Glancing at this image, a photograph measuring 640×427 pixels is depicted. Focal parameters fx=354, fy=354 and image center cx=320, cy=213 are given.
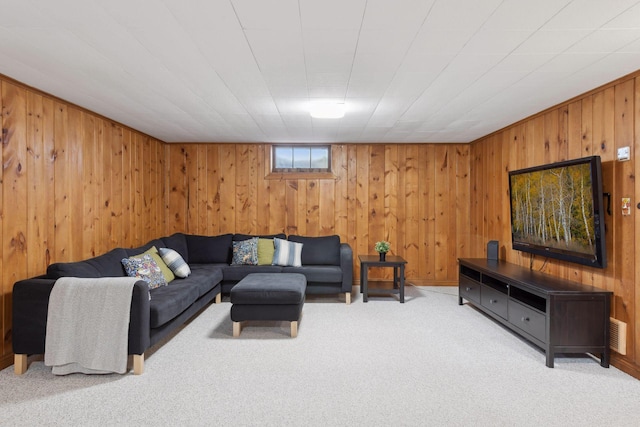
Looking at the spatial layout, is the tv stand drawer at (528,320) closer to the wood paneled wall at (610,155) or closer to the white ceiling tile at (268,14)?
the wood paneled wall at (610,155)

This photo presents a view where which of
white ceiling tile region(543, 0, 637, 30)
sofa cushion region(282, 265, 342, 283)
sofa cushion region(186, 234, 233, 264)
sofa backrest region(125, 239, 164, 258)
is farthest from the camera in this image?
sofa cushion region(186, 234, 233, 264)

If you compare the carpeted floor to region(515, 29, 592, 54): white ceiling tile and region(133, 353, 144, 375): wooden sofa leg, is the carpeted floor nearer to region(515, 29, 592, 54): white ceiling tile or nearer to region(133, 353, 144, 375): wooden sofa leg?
region(133, 353, 144, 375): wooden sofa leg

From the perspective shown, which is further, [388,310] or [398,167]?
[398,167]

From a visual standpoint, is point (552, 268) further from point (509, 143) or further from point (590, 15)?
point (590, 15)

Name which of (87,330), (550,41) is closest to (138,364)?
(87,330)

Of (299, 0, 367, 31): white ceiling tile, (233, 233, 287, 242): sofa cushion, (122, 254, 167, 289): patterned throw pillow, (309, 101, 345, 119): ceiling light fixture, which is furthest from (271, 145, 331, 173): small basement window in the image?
(299, 0, 367, 31): white ceiling tile

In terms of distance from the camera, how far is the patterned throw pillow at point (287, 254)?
4.99 meters

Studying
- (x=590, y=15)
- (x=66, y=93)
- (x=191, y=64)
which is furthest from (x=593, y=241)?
(x=66, y=93)

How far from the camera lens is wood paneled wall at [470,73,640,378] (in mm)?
2709

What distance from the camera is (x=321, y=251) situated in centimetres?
525

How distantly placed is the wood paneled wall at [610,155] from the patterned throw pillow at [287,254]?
2.77m

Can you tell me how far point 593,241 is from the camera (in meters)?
2.94

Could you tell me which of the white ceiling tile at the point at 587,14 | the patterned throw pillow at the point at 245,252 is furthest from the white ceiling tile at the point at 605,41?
the patterned throw pillow at the point at 245,252

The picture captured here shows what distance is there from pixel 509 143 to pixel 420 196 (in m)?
1.59
